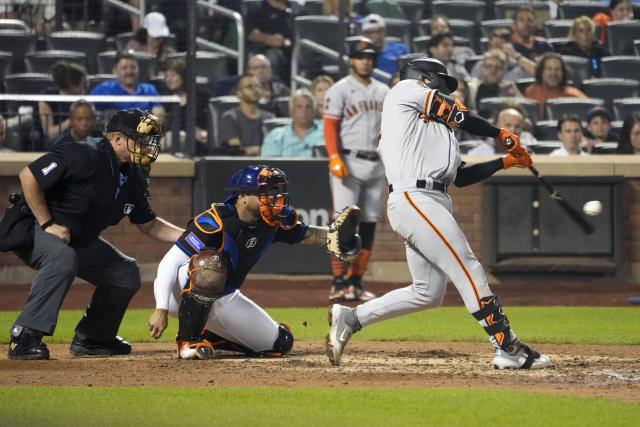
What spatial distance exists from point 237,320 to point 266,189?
2.80ft

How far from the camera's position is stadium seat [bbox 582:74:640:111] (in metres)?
13.0

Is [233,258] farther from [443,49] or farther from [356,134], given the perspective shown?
[443,49]

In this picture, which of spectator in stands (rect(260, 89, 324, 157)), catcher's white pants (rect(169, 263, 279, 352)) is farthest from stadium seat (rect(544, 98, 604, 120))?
catcher's white pants (rect(169, 263, 279, 352))

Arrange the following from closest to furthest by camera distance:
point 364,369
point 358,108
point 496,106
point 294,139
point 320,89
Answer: point 364,369 → point 358,108 → point 294,139 → point 320,89 → point 496,106

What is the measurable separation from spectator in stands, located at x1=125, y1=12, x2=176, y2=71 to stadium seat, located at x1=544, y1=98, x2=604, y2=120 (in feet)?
14.1

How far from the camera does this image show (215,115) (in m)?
11.8

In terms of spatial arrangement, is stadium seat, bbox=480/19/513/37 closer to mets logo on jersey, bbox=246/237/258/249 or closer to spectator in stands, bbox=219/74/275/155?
spectator in stands, bbox=219/74/275/155

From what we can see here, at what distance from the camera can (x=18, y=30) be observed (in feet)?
41.6

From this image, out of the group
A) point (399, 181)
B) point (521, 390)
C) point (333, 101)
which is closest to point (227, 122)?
point (333, 101)

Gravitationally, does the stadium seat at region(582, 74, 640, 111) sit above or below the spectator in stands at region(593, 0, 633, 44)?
below

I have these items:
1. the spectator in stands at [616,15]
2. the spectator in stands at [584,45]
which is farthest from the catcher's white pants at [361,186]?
the spectator in stands at [616,15]

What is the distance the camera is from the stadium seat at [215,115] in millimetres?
11766

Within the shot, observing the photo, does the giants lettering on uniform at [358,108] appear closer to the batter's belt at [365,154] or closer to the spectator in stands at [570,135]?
the batter's belt at [365,154]

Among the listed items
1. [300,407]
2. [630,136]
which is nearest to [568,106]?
[630,136]
